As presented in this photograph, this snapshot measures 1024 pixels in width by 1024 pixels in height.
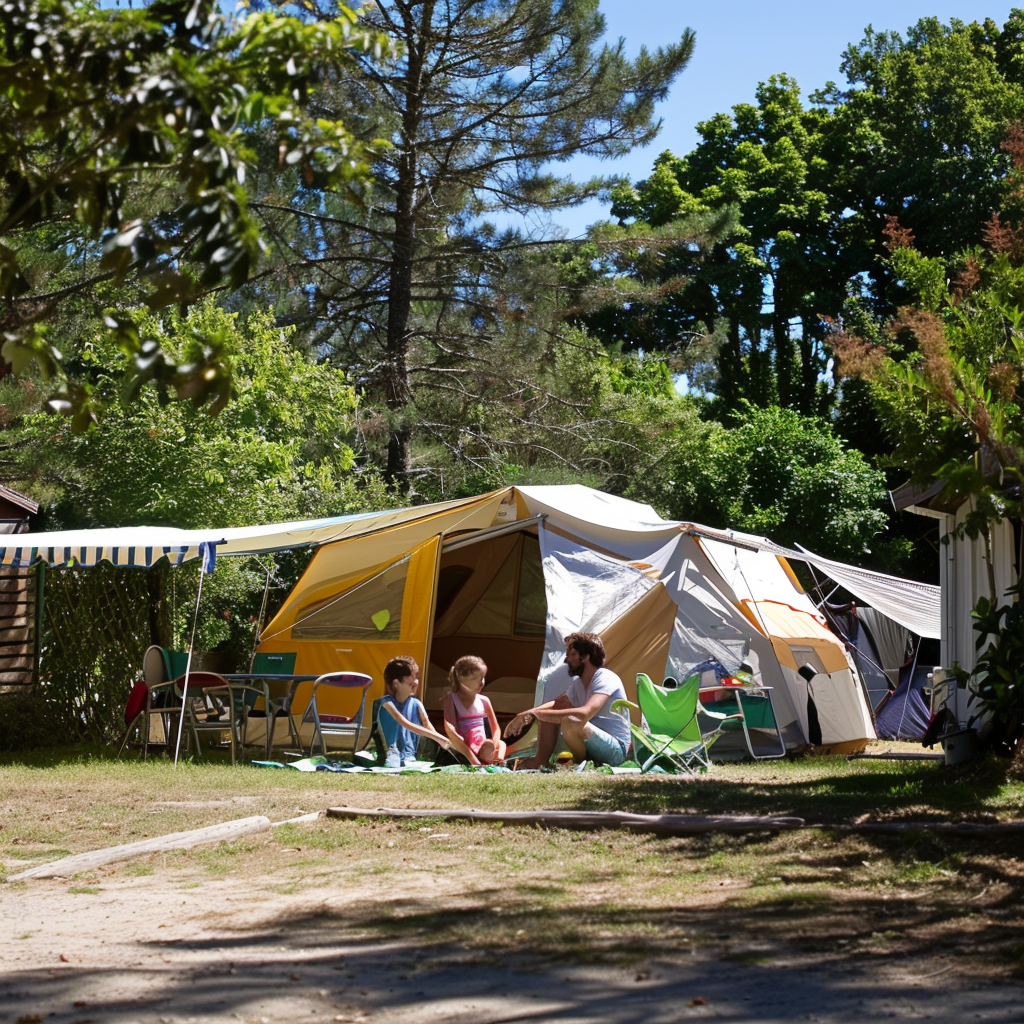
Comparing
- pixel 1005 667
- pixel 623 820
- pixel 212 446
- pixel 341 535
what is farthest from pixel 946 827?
pixel 212 446

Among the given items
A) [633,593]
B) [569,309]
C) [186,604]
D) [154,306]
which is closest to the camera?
[154,306]

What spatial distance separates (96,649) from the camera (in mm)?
11336

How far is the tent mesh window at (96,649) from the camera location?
11.2 metres

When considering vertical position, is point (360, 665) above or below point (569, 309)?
below

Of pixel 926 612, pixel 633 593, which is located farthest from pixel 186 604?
pixel 926 612

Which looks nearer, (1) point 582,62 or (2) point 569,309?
(1) point 582,62

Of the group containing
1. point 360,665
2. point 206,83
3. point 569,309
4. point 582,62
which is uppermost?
point 582,62

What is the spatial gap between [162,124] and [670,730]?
6468 millimetres

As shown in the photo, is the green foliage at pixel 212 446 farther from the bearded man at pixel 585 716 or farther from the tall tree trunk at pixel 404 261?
the bearded man at pixel 585 716

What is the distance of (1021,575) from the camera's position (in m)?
7.27

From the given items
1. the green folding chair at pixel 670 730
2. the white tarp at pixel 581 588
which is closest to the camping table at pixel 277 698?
the white tarp at pixel 581 588

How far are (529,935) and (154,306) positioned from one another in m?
2.15

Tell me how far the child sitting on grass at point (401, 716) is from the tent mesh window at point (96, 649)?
3.26 meters

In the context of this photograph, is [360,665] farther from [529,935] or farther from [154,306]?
[154,306]
